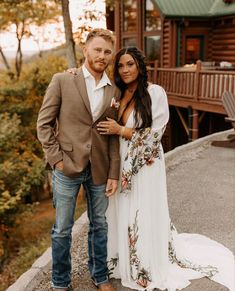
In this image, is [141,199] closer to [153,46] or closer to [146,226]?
[146,226]

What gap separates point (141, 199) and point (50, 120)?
1046 mm

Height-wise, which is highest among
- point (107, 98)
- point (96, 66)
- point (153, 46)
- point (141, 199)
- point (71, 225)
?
point (153, 46)

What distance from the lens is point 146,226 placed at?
3.50 m

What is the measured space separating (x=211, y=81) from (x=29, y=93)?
8.07 meters

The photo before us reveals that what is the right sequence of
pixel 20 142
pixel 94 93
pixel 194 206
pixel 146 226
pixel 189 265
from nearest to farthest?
1. pixel 94 93
2. pixel 146 226
3. pixel 189 265
4. pixel 194 206
5. pixel 20 142

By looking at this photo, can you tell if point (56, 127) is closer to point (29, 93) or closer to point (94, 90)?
point (94, 90)

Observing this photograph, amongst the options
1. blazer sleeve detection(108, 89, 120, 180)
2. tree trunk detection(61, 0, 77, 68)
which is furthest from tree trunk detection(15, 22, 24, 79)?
blazer sleeve detection(108, 89, 120, 180)

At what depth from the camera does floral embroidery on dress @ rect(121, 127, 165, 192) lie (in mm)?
3350

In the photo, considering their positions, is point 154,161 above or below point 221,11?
below

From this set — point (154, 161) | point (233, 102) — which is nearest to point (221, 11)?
point (233, 102)

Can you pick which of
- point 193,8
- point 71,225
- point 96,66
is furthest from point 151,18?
point 71,225

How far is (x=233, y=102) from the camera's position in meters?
9.68

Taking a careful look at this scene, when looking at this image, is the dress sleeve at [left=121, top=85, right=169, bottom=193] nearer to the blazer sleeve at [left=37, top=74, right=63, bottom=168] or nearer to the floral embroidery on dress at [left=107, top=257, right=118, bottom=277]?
the blazer sleeve at [left=37, top=74, right=63, bottom=168]

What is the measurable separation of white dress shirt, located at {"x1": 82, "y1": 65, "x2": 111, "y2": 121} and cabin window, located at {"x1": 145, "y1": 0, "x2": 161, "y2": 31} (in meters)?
15.6
